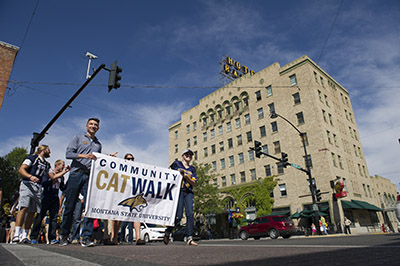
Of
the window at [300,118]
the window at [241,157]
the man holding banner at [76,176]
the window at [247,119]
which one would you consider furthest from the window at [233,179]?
the man holding banner at [76,176]

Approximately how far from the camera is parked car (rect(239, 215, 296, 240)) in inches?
671

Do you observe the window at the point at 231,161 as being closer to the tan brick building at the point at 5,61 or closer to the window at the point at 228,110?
the window at the point at 228,110

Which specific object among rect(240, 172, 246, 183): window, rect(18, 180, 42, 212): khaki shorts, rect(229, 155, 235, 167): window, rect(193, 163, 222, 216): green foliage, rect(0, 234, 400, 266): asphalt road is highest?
rect(229, 155, 235, 167): window

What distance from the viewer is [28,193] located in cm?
607

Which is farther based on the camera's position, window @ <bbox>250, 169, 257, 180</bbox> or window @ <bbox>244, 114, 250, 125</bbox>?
window @ <bbox>244, 114, 250, 125</bbox>

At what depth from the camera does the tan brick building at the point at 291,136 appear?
97.5ft

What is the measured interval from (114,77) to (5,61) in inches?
742

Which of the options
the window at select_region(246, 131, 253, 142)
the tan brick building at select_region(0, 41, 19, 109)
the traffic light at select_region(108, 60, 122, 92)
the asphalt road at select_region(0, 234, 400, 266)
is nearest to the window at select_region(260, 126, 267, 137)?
the window at select_region(246, 131, 253, 142)

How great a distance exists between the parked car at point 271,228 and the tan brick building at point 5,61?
22548 millimetres

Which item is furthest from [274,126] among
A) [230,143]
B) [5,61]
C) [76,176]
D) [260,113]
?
[76,176]

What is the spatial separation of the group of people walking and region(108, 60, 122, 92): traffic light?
12.4 feet

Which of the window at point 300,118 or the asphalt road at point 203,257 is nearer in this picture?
the asphalt road at point 203,257

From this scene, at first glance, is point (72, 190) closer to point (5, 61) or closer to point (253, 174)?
point (5, 61)

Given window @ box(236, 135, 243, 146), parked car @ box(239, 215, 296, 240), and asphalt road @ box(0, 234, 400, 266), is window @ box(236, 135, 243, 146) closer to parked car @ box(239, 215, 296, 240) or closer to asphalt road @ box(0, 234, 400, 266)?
parked car @ box(239, 215, 296, 240)
